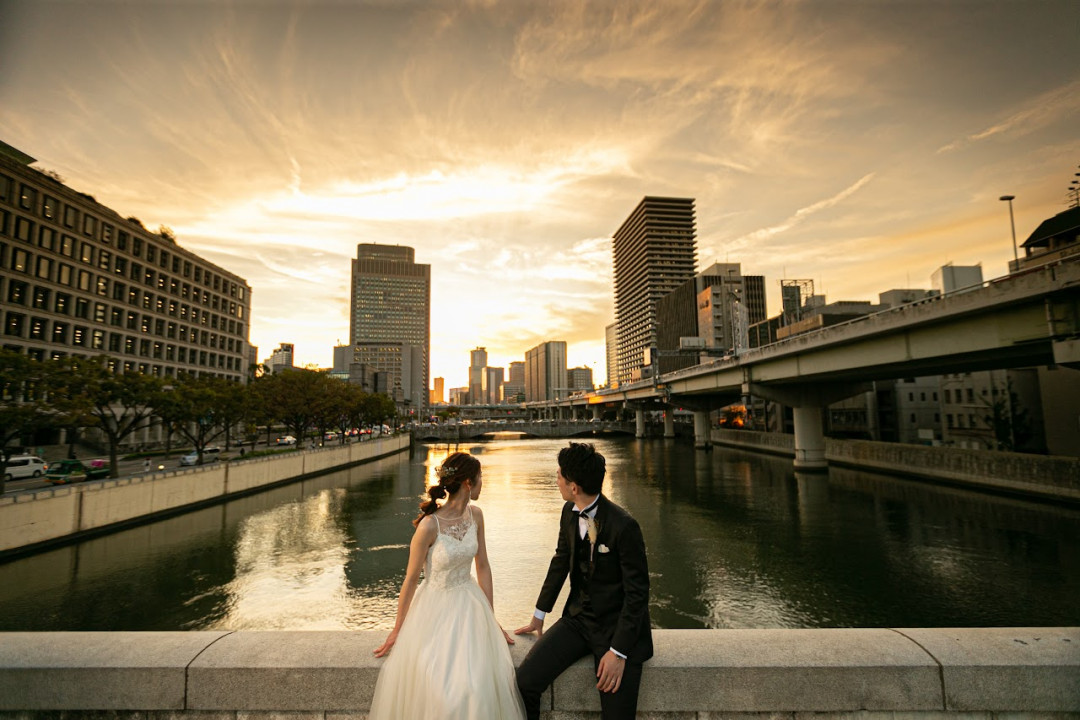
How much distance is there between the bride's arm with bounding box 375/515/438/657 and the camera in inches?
147

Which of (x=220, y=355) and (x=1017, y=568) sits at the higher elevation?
(x=220, y=355)

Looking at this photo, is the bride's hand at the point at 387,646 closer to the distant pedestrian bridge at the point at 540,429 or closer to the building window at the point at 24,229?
the building window at the point at 24,229

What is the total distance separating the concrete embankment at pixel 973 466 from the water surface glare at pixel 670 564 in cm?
133

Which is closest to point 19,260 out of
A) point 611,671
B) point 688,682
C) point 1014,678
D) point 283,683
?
point 283,683

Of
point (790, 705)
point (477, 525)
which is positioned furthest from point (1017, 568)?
point (477, 525)

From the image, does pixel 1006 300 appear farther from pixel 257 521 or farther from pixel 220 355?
pixel 220 355

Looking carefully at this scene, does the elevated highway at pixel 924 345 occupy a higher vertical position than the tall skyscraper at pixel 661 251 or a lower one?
lower

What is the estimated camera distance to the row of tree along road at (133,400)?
22031 mm

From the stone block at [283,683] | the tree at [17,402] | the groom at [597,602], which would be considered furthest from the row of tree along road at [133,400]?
the groom at [597,602]

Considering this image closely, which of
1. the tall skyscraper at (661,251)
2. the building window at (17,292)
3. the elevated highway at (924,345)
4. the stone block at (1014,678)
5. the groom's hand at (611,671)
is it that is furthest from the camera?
the tall skyscraper at (661,251)

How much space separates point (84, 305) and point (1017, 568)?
7689 cm

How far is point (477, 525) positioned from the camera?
4242mm

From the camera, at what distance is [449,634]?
3.56 metres

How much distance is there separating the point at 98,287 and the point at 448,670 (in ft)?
240
